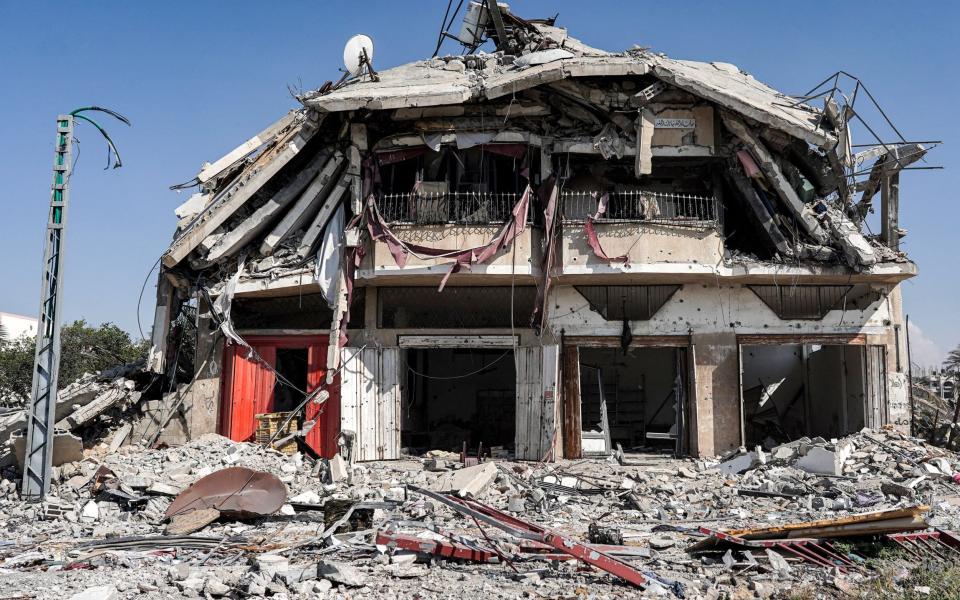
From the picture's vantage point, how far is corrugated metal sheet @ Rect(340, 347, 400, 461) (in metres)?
15.4

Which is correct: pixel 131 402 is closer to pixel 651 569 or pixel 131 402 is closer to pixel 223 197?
pixel 223 197

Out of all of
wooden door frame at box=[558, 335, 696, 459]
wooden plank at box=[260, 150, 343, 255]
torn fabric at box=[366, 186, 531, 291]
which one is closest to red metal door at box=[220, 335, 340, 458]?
wooden plank at box=[260, 150, 343, 255]

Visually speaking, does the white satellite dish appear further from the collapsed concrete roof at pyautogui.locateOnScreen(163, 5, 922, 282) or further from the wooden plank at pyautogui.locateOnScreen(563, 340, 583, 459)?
the wooden plank at pyautogui.locateOnScreen(563, 340, 583, 459)

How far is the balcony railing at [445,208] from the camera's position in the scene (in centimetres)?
1505

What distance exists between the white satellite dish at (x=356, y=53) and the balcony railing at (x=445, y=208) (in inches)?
118

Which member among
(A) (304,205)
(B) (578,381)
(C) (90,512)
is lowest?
(C) (90,512)

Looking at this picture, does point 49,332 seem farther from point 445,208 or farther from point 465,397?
point 465,397

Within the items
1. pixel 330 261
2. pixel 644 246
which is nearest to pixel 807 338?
pixel 644 246

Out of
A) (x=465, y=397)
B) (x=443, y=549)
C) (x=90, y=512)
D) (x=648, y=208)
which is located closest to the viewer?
(x=443, y=549)

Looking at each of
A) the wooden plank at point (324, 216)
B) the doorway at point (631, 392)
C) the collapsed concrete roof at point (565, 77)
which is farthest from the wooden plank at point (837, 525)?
the doorway at point (631, 392)

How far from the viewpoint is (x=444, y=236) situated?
1493 centimetres

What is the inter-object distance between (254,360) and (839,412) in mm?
12679

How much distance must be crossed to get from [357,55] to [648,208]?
22.7ft

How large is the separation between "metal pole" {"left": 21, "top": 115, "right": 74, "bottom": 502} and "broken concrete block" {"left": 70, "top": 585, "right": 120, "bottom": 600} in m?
5.81
